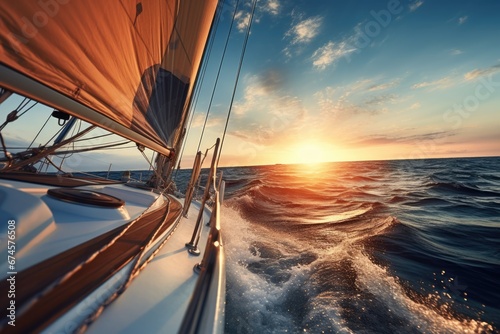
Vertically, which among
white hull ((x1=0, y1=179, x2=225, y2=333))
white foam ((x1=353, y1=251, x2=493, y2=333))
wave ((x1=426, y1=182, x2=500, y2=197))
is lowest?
wave ((x1=426, y1=182, x2=500, y2=197))

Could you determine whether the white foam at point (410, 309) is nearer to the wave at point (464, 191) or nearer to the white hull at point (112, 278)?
the white hull at point (112, 278)

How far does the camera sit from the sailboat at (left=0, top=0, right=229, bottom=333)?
1.08 m

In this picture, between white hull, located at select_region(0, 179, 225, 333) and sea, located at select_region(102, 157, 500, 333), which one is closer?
white hull, located at select_region(0, 179, 225, 333)

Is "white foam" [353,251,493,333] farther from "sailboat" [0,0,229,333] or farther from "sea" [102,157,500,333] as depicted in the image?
"sailboat" [0,0,229,333]

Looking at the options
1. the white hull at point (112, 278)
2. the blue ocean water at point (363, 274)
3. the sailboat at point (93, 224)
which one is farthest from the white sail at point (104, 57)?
the blue ocean water at point (363, 274)

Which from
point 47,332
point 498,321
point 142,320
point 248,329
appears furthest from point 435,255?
point 47,332

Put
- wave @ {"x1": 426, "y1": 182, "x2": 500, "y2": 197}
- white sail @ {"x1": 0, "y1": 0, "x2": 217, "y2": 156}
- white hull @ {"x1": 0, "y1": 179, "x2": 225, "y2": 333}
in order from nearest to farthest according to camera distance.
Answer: white hull @ {"x1": 0, "y1": 179, "x2": 225, "y2": 333}
white sail @ {"x1": 0, "y1": 0, "x2": 217, "y2": 156}
wave @ {"x1": 426, "y1": 182, "x2": 500, "y2": 197}

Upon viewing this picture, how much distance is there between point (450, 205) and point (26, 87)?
1392 cm

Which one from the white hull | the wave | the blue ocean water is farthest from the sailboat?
the wave

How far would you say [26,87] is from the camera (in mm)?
1302

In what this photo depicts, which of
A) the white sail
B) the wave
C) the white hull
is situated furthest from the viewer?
the wave

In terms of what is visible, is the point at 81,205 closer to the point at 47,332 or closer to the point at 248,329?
the point at 47,332

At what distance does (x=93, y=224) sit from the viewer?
1.98m

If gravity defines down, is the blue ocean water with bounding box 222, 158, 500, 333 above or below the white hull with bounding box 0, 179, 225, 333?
below
